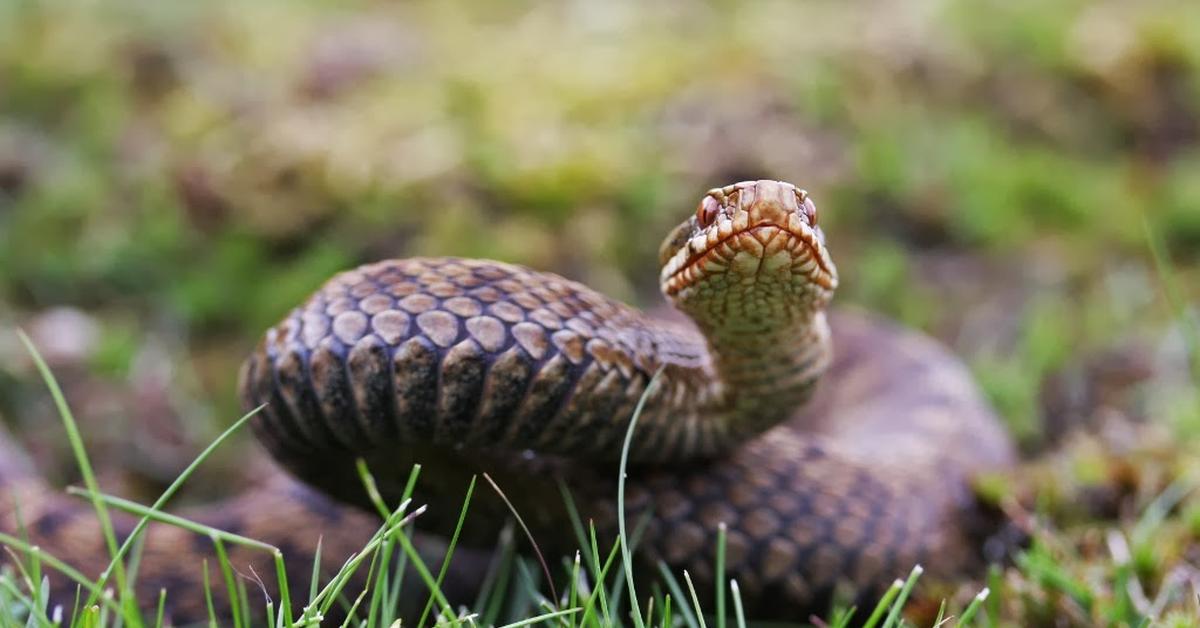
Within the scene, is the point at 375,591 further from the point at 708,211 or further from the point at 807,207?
the point at 807,207

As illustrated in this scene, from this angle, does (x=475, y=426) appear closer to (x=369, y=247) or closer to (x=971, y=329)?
(x=369, y=247)

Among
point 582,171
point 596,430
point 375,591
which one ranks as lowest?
point 375,591

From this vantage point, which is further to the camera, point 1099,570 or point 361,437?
point 1099,570

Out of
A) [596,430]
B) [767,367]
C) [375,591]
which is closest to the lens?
[375,591]

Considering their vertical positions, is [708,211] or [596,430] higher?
[708,211]

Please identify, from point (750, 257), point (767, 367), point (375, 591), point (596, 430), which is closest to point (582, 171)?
point (767, 367)

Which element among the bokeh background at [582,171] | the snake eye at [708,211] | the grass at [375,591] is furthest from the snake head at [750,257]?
the bokeh background at [582,171]

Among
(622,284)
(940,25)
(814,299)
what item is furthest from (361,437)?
(940,25)
